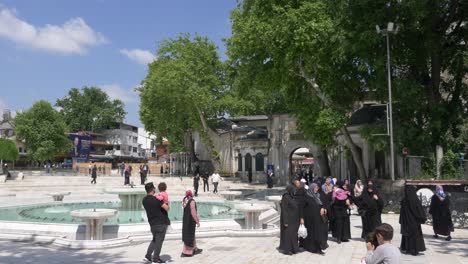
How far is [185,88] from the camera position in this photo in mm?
42656

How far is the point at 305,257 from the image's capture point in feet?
31.9

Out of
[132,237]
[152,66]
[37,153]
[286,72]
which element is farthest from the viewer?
[37,153]

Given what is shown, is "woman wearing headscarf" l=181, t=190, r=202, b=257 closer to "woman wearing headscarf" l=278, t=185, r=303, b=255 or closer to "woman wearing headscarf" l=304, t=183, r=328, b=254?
"woman wearing headscarf" l=278, t=185, r=303, b=255

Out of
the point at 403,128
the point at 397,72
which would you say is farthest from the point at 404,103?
the point at 397,72

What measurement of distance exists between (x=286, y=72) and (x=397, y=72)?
5918 millimetres

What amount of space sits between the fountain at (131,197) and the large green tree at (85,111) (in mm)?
66452

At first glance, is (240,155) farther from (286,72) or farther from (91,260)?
(91,260)

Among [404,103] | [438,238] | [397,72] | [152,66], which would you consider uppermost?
[152,66]

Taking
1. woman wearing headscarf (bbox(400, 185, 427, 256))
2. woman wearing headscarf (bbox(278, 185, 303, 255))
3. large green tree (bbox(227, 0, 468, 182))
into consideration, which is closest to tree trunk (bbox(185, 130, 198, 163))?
large green tree (bbox(227, 0, 468, 182))

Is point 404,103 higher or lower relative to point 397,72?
lower

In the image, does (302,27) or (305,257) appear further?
(302,27)

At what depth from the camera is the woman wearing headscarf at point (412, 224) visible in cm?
1013

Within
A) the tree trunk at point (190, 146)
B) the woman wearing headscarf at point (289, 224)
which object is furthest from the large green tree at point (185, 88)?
the woman wearing headscarf at point (289, 224)

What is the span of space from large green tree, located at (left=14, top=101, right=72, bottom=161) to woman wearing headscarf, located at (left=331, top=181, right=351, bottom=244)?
54145 millimetres
